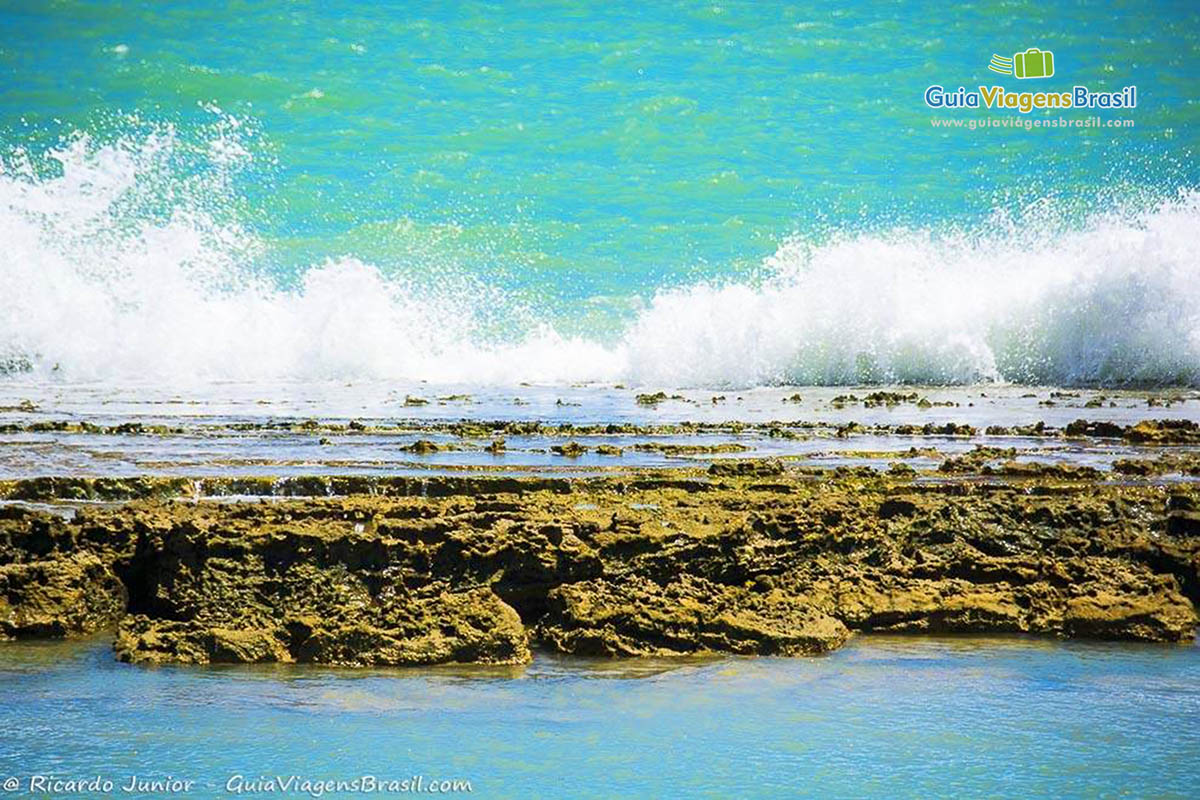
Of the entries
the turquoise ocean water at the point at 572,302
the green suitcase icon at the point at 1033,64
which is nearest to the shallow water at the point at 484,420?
the turquoise ocean water at the point at 572,302

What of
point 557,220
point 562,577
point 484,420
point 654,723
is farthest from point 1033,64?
point 654,723

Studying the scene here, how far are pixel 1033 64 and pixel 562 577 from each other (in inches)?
1503

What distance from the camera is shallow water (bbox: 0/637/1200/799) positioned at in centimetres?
361

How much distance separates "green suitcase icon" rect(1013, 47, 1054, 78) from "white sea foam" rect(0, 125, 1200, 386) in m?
15.0

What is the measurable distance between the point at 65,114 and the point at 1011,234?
25.9 meters

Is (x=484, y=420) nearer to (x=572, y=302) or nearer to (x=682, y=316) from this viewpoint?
(x=682, y=316)

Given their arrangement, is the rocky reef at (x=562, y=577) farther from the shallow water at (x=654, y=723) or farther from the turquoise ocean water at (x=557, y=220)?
the turquoise ocean water at (x=557, y=220)

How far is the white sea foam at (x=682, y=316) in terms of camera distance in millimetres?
20562

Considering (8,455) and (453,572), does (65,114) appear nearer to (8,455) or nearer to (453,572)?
(8,455)

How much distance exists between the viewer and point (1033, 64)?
39.8 m

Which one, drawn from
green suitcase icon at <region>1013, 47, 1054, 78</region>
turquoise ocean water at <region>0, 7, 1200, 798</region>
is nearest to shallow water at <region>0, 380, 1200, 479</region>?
turquoise ocean water at <region>0, 7, 1200, 798</region>

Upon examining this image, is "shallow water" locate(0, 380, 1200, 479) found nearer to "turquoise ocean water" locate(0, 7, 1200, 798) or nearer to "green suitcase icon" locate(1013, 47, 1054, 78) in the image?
"turquoise ocean water" locate(0, 7, 1200, 798)

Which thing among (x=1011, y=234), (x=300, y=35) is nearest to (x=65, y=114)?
(x=300, y=35)

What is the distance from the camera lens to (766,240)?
34719 millimetres
